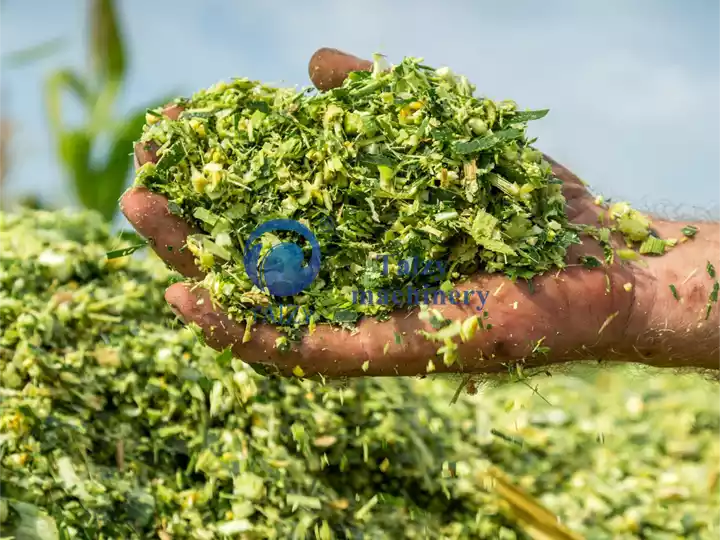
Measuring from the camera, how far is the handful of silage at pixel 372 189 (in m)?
1.53

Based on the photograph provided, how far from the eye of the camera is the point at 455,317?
156 centimetres

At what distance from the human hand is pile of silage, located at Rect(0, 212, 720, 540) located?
0.32m

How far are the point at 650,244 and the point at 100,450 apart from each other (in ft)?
5.25

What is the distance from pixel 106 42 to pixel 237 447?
555 centimetres

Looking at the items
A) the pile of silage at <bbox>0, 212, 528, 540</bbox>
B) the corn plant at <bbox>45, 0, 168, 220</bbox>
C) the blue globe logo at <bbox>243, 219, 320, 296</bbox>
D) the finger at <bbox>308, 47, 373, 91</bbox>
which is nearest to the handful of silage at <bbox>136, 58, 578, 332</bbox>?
the blue globe logo at <bbox>243, 219, 320, 296</bbox>

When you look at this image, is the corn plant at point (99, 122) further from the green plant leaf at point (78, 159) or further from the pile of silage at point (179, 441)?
the pile of silage at point (179, 441)

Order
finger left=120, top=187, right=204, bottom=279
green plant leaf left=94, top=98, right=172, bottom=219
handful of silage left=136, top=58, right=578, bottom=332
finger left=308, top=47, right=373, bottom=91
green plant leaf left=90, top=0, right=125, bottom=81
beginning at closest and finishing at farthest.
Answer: handful of silage left=136, top=58, right=578, bottom=332 < finger left=120, top=187, right=204, bottom=279 < finger left=308, top=47, right=373, bottom=91 < green plant leaf left=94, top=98, right=172, bottom=219 < green plant leaf left=90, top=0, right=125, bottom=81

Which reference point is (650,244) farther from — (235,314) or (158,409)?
(158,409)

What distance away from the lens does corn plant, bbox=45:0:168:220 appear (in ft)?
18.7

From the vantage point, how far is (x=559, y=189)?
66.2 inches

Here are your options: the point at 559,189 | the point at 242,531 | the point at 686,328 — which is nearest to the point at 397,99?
the point at 559,189

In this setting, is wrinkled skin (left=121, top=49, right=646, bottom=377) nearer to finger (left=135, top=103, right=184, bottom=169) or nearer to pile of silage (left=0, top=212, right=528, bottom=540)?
finger (left=135, top=103, right=184, bottom=169)

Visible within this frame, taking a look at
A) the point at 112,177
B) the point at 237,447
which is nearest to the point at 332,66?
the point at 237,447

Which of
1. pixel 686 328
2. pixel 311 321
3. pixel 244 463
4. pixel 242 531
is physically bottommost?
pixel 242 531
